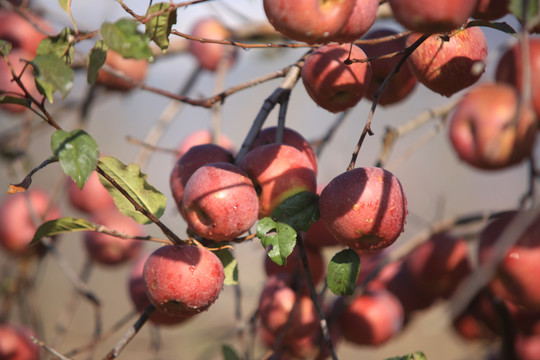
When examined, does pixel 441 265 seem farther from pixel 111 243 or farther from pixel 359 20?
pixel 111 243

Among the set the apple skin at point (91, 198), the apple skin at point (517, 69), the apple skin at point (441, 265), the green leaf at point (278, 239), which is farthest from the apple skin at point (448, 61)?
the apple skin at point (91, 198)

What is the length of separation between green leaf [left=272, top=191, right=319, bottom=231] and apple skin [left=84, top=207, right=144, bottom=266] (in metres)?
0.79

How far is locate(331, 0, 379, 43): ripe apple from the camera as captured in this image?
0.46m

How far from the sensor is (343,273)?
0.52 metres

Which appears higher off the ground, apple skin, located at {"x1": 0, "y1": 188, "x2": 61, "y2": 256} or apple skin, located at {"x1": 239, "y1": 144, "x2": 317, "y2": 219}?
apple skin, located at {"x1": 239, "y1": 144, "x2": 317, "y2": 219}

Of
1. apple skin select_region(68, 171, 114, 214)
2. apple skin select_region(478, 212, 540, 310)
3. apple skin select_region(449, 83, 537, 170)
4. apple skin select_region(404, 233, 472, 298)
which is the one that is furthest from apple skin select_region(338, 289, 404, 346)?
apple skin select_region(68, 171, 114, 214)

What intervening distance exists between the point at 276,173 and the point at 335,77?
0.13 m

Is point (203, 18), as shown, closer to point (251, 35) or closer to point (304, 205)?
point (251, 35)

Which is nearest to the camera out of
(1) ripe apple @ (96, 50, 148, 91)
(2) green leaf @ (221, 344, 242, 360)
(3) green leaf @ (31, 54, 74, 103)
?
(3) green leaf @ (31, 54, 74, 103)

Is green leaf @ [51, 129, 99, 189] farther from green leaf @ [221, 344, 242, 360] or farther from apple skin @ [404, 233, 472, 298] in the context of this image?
apple skin @ [404, 233, 472, 298]

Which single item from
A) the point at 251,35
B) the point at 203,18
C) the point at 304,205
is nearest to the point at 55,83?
the point at 304,205

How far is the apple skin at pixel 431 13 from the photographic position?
Answer: 1.31 feet

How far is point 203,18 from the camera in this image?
1.71 meters

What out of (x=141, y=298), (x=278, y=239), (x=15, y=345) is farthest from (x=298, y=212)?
(x=15, y=345)
